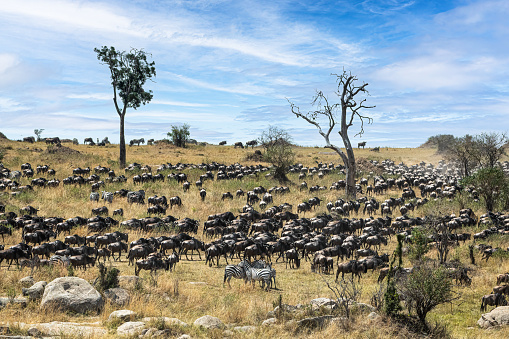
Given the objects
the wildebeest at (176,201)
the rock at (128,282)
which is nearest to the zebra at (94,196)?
the wildebeest at (176,201)

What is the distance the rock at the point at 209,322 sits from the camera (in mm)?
11828

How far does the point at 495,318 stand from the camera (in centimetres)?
1384

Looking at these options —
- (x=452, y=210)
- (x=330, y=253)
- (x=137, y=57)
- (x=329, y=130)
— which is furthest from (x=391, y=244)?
(x=137, y=57)

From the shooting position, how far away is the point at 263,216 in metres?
33.6

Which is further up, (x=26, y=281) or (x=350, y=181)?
(x=350, y=181)

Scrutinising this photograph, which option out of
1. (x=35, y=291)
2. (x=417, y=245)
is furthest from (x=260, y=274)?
(x=35, y=291)

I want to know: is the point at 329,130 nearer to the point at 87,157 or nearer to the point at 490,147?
the point at 490,147

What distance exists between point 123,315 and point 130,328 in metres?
0.98

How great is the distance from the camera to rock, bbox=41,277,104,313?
12.6 m

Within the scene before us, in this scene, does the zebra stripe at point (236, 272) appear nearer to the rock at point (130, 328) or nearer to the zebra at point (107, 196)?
the rock at point (130, 328)

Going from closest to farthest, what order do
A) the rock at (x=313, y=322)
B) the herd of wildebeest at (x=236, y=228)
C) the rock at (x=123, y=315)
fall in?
the rock at (x=123, y=315) → the rock at (x=313, y=322) → the herd of wildebeest at (x=236, y=228)

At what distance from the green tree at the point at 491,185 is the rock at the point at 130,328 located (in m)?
33.2

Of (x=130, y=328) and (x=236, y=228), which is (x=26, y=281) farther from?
(x=236, y=228)

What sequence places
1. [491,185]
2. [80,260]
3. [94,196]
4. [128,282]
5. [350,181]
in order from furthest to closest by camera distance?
[350,181] < [94,196] < [491,185] < [80,260] < [128,282]
